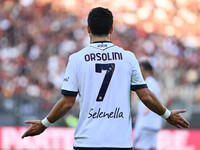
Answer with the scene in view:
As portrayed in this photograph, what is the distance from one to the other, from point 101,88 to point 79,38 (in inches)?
469

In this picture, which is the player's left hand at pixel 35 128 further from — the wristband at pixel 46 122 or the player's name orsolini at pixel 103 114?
the player's name orsolini at pixel 103 114

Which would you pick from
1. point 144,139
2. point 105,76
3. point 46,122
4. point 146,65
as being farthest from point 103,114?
point 144,139

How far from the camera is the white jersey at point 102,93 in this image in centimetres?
354

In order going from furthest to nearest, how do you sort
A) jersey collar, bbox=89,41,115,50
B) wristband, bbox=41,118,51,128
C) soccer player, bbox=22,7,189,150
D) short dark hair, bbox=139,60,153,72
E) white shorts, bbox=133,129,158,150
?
white shorts, bbox=133,129,158,150
short dark hair, bbox=139,60,153,72
wristband, bbox=41,118,51,128
jersey collar, bbox=89,41,115,50
soccer player, bbox=22,7,189,150

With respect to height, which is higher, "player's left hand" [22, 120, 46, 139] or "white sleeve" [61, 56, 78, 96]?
"white sleeve" [61, 56, 78, 96]

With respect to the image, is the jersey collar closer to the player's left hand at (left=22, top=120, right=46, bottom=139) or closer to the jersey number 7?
the jersey number 7

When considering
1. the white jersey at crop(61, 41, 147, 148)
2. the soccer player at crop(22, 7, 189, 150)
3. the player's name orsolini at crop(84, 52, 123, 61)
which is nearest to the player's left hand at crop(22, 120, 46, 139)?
the soccer player at crop(22, 7, 189, 150)

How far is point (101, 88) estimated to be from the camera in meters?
3.54

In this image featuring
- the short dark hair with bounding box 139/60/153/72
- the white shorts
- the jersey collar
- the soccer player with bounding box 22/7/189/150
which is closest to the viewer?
the soccer player with bounding box 22/7/189/150

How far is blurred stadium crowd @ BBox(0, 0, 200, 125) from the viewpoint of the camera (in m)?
14.6

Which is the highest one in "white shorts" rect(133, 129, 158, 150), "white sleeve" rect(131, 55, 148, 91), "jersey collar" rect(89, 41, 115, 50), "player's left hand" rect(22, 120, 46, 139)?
"jersey collar" rect(89, 41, 115, 50)

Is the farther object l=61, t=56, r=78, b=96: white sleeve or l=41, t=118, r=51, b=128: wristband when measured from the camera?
l=41, t=118, r=51, b=128: wristband

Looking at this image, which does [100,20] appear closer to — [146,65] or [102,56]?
[102,56]

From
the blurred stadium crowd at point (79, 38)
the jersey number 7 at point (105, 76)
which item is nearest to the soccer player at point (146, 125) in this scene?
the jersey number 7 at point (105, 76)
